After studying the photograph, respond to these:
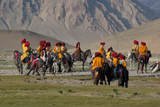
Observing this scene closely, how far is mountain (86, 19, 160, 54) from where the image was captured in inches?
4926

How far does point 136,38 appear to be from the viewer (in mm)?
141375

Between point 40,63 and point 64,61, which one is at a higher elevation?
point 64,61

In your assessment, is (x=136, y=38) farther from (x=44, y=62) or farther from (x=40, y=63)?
(x=40, y=63)

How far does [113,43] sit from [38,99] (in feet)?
421

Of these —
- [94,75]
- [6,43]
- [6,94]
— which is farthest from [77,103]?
[6,43]

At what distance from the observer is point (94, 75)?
70.5ft

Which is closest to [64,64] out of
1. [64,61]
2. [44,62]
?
[64,61]

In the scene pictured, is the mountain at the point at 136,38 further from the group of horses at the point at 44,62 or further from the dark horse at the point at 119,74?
the dark horse at the point at 119,74

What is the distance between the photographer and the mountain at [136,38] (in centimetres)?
12512

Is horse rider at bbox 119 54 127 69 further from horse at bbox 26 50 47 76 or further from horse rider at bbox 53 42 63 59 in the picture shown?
horse rider at bbox 53 42 63 59

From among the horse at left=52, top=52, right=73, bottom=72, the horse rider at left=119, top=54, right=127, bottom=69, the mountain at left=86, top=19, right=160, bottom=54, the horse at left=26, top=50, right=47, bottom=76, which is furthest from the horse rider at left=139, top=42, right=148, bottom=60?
the mountain at left=86, top=19, right=160, bottom=54

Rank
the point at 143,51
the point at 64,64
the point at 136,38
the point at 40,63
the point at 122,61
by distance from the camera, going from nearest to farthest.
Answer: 1. the point at 122,61
2. the point at 40,63
3. the point at 143,51
4. the point at 64,64
5. the point at 136,38

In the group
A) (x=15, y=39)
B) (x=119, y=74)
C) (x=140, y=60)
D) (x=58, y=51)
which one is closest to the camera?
(x=119, y=74)

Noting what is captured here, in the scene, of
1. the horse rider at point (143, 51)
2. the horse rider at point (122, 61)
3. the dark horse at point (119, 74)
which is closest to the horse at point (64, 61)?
the horse rider at point (143, 51)
